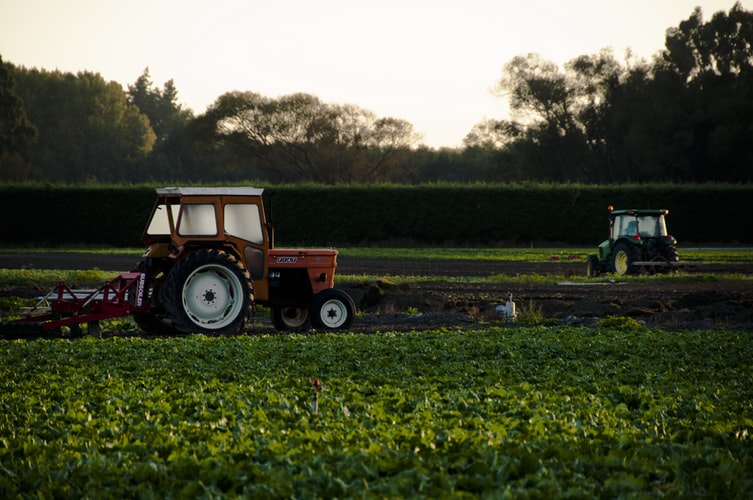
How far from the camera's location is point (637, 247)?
2583cm

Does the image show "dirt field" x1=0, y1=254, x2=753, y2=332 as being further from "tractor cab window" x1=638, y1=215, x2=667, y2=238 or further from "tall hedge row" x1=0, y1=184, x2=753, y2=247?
"tall hedge row" x1=0, y1=184, x2=753, y2=247

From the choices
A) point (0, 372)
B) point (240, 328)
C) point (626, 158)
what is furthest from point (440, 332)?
point (626, 158)

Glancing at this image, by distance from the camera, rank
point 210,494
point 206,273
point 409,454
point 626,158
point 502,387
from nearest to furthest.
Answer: point 210,494
point 409,454
point 502,387
point 206,273
point 626,158

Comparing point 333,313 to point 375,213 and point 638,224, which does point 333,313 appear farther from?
point 375,213

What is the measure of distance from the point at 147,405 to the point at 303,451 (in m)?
2.24

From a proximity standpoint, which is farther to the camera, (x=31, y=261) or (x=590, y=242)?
(x=590, y=242)

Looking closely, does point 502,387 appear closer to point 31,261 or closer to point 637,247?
point 637,247

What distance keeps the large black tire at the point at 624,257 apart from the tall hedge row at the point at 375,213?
14.3 meters

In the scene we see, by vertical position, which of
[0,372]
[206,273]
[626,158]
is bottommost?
[0,372]

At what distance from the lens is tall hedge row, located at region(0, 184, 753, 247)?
4031 centimetres

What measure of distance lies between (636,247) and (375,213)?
645 inches

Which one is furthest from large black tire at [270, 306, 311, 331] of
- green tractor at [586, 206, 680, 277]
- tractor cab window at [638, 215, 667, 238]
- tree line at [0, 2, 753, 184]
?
tree line at [0, 2, 753, 184]

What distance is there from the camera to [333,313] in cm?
1420

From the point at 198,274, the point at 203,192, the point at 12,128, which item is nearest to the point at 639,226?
the point at 203,192
